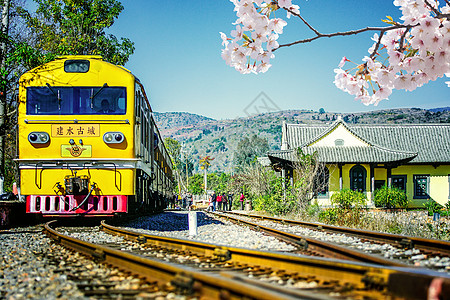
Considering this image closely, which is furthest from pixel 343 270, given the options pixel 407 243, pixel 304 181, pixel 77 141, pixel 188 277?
pixel 304 181

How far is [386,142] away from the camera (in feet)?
116

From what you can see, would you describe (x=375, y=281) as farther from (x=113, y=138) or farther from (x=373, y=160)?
(x=373, y=160)

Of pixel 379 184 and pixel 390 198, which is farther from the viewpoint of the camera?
pixel 379 184

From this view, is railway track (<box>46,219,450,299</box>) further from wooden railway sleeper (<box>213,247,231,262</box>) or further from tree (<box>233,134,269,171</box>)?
tree (<box>233,134,269,171</box>)

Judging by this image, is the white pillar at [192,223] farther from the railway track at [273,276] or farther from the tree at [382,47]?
the tree at [382,47]

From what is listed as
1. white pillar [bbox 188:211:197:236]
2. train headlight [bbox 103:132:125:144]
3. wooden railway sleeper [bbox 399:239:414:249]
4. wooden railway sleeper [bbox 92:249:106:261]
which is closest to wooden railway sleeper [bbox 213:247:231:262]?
wooden railway sleeper [bbox 92:249:106:261]

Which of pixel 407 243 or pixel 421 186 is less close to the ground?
pixel 407 243

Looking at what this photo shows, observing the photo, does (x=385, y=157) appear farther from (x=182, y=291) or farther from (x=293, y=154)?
(x=182, y=291)

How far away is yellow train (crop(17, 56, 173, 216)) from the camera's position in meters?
10.0

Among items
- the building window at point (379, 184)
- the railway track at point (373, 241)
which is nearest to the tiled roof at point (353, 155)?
the building window at point (379, 184)

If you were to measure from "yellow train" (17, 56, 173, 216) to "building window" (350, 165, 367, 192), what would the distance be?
23102 millimetres

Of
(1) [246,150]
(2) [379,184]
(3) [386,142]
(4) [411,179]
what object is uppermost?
(1) [246,150]

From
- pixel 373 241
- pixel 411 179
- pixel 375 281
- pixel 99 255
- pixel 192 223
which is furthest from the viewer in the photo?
pixel 411 179

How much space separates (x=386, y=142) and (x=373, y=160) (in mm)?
6895
